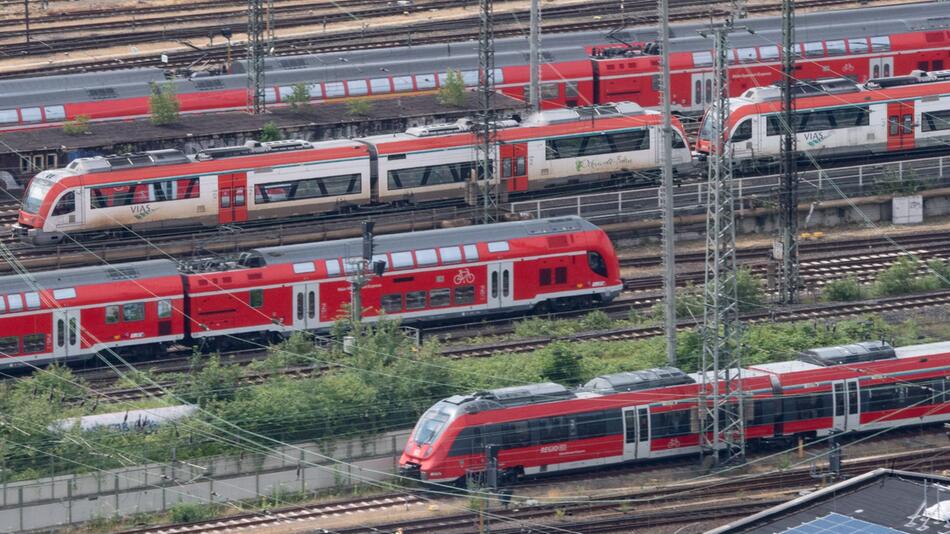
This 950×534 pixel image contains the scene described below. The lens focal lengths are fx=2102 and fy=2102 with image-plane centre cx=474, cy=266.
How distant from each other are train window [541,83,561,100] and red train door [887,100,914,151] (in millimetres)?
11218

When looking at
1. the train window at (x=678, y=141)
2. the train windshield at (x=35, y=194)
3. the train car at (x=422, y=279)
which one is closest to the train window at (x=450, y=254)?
the train car at (x=422, y=279)

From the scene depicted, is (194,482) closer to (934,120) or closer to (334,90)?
(334,90)

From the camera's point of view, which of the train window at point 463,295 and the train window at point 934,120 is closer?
the train window at point 463,295

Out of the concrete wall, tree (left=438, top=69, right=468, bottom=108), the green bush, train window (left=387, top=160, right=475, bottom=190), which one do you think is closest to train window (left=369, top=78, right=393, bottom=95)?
tree (left=438, top=69, right=468, bottom=108)

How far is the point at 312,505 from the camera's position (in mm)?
41625

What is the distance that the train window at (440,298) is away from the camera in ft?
174

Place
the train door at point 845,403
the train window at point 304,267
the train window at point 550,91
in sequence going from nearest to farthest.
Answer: the train door at point 845,403 < the train window at point 304,267 < the train window at point 550,91

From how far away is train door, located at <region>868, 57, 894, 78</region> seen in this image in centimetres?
7294

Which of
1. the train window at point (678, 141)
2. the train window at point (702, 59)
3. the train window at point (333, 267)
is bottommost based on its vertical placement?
the train window at point (333, 267)

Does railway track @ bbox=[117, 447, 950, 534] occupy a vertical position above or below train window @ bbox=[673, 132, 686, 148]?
below

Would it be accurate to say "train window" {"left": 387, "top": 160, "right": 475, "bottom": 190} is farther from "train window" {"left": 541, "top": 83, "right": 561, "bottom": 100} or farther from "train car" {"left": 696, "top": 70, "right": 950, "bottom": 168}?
"train window" {"left": 541, "top": 83, "right": 561, "bottom": 100}

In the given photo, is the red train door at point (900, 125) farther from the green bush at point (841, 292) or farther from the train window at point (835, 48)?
the green bush at point (841, 292)

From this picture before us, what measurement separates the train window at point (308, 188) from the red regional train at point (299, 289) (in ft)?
22.2

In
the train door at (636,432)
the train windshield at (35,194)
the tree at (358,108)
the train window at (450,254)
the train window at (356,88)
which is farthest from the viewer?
the train window at (356,88)
